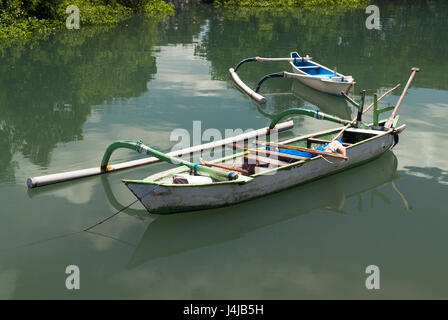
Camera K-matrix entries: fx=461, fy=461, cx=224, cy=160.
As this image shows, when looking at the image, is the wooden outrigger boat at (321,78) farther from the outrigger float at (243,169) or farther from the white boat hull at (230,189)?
the white boat hull at (230,189)

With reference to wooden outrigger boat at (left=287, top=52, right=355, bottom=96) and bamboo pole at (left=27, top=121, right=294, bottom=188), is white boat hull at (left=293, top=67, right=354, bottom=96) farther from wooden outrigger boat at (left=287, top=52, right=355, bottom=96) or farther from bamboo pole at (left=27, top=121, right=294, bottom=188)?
bamboo pole at (left=27, top=121, right=294, bottom=188)

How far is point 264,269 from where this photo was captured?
7941 mm

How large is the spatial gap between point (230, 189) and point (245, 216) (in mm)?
689

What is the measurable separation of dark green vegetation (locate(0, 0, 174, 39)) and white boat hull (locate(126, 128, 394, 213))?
22.0 meters

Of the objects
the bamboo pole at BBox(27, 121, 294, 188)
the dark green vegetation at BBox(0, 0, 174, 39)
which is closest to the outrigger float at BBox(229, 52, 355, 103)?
the bamboo pole at BBox(27, 121, 294, 188)

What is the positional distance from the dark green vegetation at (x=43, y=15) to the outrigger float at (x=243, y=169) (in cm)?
2087

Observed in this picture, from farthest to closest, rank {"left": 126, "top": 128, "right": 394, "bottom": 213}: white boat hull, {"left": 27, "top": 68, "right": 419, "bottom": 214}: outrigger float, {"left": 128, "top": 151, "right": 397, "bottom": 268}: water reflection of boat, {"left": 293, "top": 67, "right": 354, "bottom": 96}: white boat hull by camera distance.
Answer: {"left": 293, "top": 67, "right": 354, "bottom": 96}: white boat hull → {"left": 27, "top": 68, "right": 419, "bottom": 214}: outrigger float → {"left": 126, "top": 128, "right": 394, "bottom": 213}: white boat hull → {"left": 128, "top": 151, "right": 397, "bottom": 268}: water reflection of boat

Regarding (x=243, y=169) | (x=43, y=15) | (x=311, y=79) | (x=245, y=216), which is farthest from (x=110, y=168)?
(x=43, y=15)

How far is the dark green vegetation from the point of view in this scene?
90.5 ft

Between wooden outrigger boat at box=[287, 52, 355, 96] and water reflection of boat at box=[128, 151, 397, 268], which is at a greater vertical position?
wooden outrigger boat at box=[287, 52, 355, 96]

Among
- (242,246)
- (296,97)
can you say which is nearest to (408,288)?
(242,246)

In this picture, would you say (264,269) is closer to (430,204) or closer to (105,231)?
(105,231)
